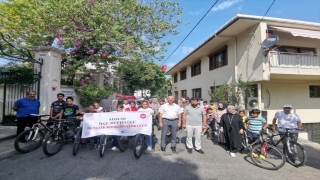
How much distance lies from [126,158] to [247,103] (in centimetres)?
751

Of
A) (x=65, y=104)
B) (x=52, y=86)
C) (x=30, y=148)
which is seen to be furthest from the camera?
(x=52, y=86)

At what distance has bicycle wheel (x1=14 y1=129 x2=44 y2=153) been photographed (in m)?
4.47

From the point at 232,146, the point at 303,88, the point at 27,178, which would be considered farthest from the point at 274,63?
the point at 27,178

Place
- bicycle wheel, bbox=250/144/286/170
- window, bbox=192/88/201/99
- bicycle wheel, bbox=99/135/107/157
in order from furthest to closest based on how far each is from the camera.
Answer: window, bbox=192/88/201/99 → bicycle wheel, bbox=99/135/107/157 → bicycle wheel, bbox=250/144/286/170

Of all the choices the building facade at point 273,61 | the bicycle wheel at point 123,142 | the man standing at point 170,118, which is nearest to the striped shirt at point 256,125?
the man standing at point 170,118

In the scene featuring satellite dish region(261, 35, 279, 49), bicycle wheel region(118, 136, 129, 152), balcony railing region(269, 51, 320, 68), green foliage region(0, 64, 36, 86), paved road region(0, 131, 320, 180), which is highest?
satellite dish region(261, 35, 279, 49)

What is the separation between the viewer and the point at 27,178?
3.32 metres

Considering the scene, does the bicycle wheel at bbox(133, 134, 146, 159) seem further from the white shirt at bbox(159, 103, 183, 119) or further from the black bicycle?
the white shirt at bbox(159, 103, 183, 119)

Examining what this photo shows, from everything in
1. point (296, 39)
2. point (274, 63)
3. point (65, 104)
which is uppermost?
point (296, 39)

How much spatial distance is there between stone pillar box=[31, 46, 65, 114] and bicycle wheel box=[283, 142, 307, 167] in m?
8.54

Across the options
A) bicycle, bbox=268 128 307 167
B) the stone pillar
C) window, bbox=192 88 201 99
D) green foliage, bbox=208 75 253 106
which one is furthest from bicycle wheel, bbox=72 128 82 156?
window, bbox=192 88 201 99

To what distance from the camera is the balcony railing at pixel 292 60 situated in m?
8.12

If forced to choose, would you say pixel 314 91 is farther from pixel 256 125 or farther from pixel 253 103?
pixel 256 125

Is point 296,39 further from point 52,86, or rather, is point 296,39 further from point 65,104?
point 52,86
